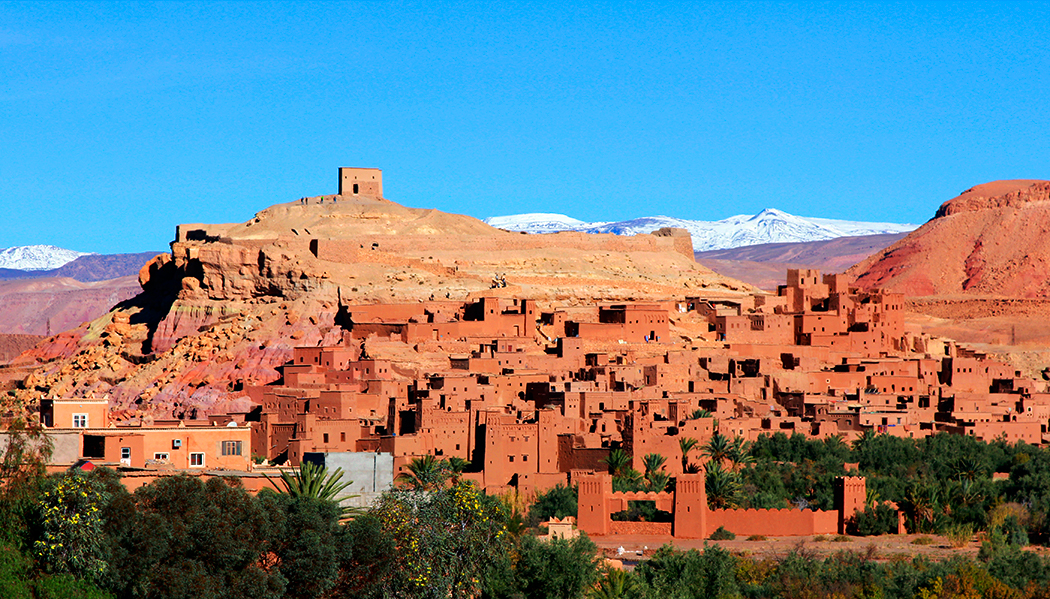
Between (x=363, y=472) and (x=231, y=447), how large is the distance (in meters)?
3.76

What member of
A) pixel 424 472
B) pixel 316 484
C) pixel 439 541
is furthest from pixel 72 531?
pixel 424 472

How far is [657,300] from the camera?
2726 inches

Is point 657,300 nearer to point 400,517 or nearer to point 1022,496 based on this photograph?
point 1022,496

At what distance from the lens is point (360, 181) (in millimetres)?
82375

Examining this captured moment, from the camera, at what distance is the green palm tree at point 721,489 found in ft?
149

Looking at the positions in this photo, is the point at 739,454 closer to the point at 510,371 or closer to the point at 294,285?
the point at 510,371

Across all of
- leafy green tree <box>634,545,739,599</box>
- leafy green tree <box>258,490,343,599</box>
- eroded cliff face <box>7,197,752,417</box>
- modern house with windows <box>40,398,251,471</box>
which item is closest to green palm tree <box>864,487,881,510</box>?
leafy green tree <box>634,545,739,599</box>

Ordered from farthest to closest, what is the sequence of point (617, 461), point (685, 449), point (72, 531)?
point (685, 449) → point (617, 461) → point (72, 531)

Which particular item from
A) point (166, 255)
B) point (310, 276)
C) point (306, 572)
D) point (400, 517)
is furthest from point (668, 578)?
point (166, 255)

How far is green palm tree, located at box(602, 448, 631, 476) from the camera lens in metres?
46.8

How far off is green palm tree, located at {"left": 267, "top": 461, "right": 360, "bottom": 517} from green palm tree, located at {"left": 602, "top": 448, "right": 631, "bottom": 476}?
1079cm

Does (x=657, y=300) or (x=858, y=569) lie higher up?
(x=657, y=300)

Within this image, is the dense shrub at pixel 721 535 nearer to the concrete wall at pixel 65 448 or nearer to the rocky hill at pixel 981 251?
the concrete wall at pixel 65 448

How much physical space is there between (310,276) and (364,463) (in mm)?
26045
